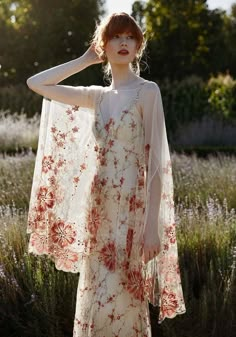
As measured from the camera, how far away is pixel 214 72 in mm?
28438

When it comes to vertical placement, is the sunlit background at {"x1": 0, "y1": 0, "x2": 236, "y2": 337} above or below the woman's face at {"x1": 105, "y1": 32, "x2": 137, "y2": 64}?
below

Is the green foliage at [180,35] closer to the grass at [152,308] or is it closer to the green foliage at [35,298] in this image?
the grass at [152,308]

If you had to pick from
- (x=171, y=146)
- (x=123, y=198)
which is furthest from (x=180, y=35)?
(x=123, y=198)

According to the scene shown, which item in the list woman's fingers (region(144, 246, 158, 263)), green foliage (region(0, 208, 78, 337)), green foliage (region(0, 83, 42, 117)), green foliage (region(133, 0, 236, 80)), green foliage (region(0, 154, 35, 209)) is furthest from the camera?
green foliage (region(133, 0, 236, 80))

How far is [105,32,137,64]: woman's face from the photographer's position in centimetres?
276

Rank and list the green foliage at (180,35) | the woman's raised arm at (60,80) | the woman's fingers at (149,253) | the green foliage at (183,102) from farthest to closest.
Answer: the green foliage at (180,35) → the green foliage at (183,102) → the woman's raised arm at (60,80) → the woman's fingers at (149,253)

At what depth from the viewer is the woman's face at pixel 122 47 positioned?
2.76 meters

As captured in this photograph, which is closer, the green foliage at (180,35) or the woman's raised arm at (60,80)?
the woman's raised arm at (60,80)

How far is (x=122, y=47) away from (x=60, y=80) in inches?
14.1

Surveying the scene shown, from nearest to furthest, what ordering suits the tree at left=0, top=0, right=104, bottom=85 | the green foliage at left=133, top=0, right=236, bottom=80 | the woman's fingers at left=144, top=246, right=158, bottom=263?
the woman's fingers at left=144, top=246, right=158, bottom=263
the green foliage at left=133, top=0, right=236, bottom=80
the tree at left=0, top=0, right=104, bottom=85

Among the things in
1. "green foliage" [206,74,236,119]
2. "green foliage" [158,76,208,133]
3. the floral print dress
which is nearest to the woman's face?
the floral print dress

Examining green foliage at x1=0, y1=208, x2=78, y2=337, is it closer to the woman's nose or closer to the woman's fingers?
the woman's fingers

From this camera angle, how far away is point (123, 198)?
274 cm

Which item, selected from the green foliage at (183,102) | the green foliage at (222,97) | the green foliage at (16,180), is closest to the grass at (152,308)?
the green foliage at (16,180)
